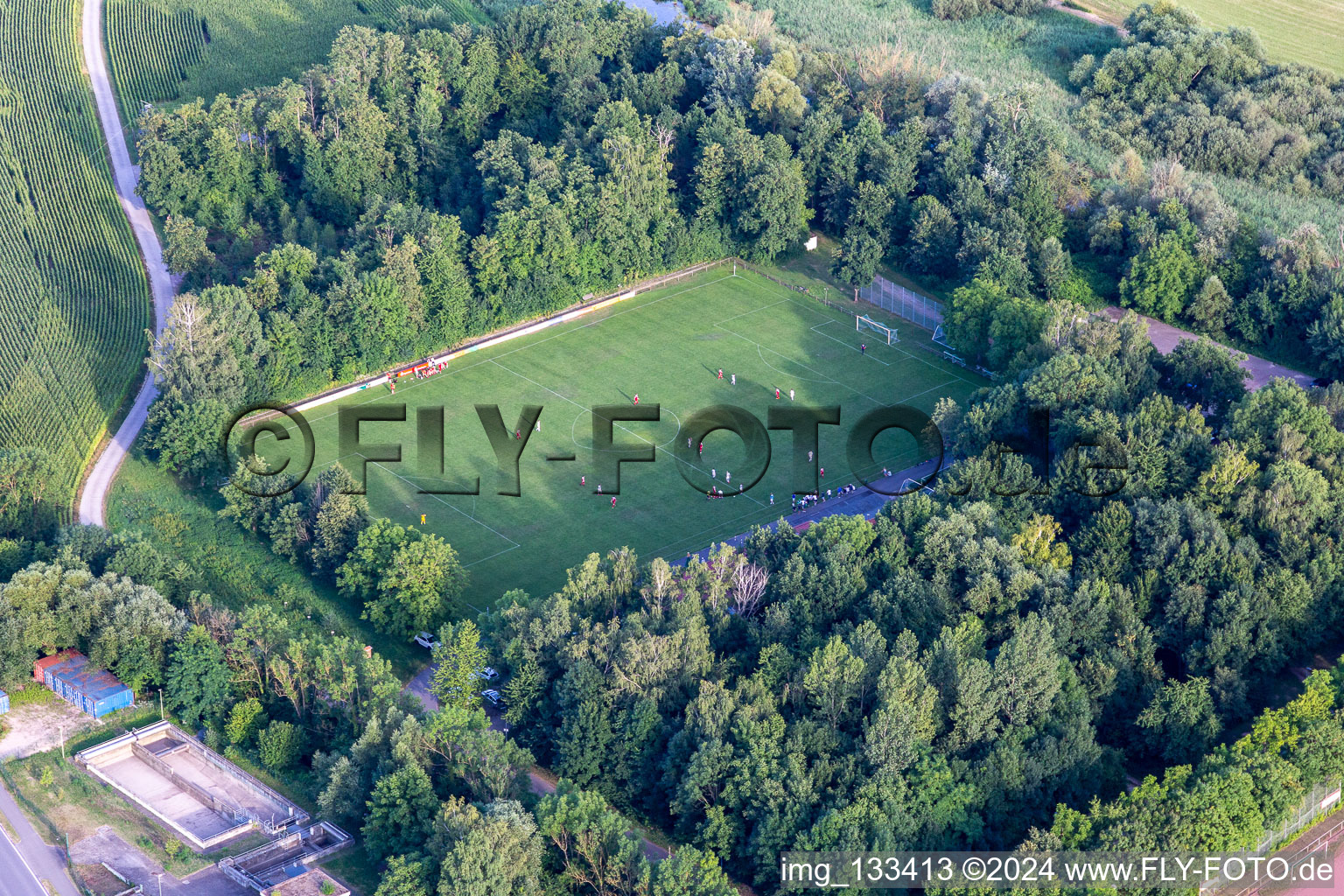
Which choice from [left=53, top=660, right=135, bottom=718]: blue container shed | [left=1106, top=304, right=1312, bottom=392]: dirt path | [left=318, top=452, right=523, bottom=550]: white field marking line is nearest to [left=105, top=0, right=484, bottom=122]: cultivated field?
[left=318, top=452, right=523, bottom=550]: white field marking line

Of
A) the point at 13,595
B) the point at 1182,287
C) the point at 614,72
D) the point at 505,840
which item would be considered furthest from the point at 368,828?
the point at 614,72

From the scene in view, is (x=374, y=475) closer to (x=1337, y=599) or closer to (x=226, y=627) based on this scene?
(x=226, y=627)

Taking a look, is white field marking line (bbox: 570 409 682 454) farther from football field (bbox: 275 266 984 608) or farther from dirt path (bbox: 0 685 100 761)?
dirt path (bbox: 0 685 100 761)

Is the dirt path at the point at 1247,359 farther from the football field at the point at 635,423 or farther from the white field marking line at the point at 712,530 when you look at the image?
the white field marking line at the point at 712,530

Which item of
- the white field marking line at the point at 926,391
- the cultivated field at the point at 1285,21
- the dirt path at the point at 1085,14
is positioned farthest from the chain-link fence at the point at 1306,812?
the dirt path at the point at 1085,14

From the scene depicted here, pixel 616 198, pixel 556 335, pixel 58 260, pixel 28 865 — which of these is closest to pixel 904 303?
pixel 616 198
